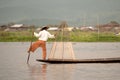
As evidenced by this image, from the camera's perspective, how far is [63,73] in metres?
15.3

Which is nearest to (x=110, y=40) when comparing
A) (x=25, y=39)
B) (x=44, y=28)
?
(x=25, y=39)

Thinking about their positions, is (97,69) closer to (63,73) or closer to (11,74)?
(63,73)

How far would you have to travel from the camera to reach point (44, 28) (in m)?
20.0

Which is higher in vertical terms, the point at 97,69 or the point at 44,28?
the point at 44,28

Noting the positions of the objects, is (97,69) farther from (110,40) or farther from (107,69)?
(110,40)

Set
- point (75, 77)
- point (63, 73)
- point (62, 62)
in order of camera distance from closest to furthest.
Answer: point (75, 77) < point (63, 73) < point (62, 62)

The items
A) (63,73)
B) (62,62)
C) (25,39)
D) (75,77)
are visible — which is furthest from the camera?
(25,39)

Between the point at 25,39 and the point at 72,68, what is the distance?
54.5 metres

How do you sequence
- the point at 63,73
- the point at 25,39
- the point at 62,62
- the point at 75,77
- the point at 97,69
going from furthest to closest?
the point at 25,39 → the point at 62,62 → the point at 97,69 → the point at 63,73 → the point at 75,77

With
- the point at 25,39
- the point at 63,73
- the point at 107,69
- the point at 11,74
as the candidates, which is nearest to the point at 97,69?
the point at 107,69

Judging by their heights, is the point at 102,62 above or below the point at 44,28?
below

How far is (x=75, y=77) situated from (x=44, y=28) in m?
6.11

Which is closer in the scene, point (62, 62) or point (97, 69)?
point (97, 69)

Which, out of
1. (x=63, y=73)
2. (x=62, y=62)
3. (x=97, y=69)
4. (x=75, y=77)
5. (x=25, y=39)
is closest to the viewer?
(x=75, y=77)
